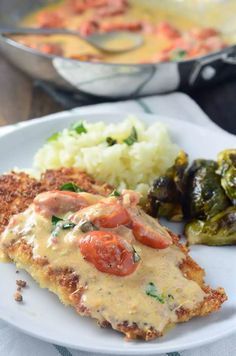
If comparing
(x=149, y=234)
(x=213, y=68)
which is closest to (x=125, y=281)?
(x=149, y=234)

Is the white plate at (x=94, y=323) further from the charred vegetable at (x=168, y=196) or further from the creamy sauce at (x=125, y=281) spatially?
the charred vegetable at (x=168, y=196)

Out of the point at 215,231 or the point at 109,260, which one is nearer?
the point at 109,260

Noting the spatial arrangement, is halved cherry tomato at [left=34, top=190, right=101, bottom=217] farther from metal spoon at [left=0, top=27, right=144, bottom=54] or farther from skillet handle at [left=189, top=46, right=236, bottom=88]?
metal spoon at [left=0, top=27, right=144, bottom=54]

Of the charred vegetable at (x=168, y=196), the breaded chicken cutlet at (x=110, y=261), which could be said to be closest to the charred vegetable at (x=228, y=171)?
the charred vegetable at (x=168, y=196)

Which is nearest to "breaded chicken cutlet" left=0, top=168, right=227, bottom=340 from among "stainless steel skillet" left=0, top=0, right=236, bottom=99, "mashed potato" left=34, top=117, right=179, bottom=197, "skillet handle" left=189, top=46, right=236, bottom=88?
"mashed potato" left=34, top=117, right=179, bottom=197

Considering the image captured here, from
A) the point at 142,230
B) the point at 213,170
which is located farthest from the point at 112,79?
the point at 142,230

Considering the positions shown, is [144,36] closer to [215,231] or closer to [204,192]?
[204,192]
